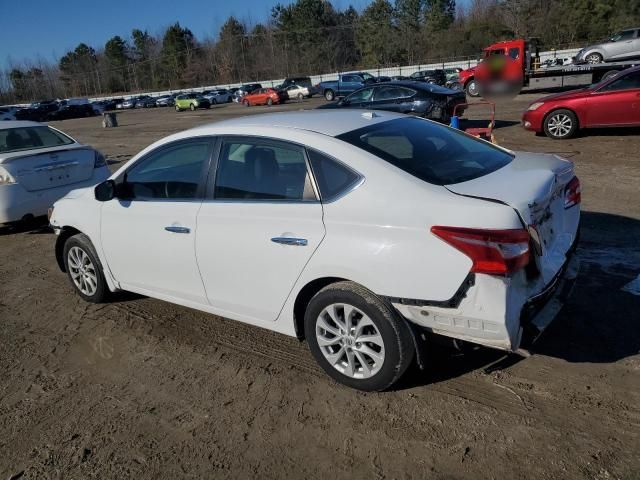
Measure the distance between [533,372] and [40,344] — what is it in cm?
372

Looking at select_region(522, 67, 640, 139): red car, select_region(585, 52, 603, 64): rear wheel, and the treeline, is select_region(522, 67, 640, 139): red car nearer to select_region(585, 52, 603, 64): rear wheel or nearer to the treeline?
select_region(585, 52, 603, 64): rear wheel

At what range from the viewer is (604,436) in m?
2.74

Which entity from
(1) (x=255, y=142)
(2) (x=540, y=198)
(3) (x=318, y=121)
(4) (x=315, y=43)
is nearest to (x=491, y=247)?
(2) (x=540, y=198)

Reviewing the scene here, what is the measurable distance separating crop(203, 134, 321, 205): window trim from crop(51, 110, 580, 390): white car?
10mm

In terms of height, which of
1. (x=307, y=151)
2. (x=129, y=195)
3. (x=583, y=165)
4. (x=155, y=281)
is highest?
(x=307, y=151)

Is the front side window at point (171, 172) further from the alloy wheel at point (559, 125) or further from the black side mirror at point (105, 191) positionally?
the alloy wheel at point (559, 125)

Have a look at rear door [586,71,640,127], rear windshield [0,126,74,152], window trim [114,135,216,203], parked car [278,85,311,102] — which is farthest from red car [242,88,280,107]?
window trim [114,135,216,203]

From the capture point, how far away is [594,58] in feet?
86.8

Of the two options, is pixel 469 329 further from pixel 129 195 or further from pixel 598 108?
pixel 598 108

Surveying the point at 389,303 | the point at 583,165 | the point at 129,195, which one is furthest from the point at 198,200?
the point at 583,165

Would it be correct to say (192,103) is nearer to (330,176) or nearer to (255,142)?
(255,142)

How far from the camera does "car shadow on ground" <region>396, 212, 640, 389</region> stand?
3.44 metres

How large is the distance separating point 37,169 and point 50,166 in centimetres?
18

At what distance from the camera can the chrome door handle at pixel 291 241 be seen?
3.17 meters
